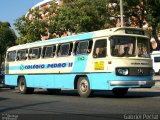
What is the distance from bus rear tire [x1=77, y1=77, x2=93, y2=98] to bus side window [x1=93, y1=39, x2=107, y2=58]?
4.09 ft

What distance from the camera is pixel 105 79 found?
706 inches

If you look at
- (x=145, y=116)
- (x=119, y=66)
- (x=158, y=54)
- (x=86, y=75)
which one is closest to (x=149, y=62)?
(x=119, y=66)

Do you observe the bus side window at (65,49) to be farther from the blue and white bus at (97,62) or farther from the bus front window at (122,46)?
the bus front window at (122,46)

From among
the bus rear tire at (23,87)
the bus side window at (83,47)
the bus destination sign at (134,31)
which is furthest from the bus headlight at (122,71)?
the bus rear tire at (23,87)

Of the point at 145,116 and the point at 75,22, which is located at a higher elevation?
the point at 75,22

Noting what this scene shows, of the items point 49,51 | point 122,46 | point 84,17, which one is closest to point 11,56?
point 49,51

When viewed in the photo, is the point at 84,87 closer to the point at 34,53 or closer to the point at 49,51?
the point at 49,51

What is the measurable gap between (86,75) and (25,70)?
5.85m

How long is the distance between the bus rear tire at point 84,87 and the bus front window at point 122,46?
2.03 meters

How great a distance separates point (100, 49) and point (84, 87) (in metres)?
1.91

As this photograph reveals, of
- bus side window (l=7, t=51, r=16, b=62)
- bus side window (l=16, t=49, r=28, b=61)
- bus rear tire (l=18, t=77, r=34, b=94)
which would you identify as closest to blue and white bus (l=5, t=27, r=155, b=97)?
bus rear tire (l=18, t=77, r=34, b=94)

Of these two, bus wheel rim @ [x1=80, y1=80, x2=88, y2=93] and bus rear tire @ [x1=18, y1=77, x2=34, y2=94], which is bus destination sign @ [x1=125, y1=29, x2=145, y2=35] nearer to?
bus wheel rim @ [x1=80, y1=80, x2=88, y2=93]

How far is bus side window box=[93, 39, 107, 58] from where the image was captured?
18.2 meters

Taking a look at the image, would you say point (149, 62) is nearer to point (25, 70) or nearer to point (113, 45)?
point (113, 45)
